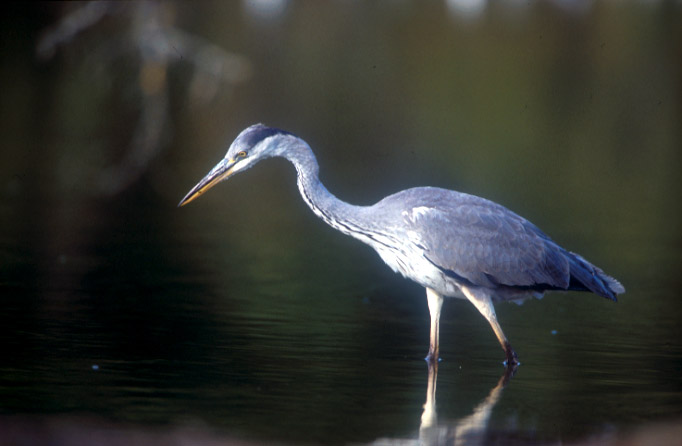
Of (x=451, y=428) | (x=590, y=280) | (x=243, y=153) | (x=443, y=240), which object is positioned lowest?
(x=451, y=428)

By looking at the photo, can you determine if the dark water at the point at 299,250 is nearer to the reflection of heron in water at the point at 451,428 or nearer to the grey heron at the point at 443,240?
the reflection of heron in water at the point at 451,428

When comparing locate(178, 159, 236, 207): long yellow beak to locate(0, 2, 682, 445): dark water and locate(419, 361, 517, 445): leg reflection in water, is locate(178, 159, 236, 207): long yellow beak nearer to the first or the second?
locate(0, 2, 682, 445): dark water

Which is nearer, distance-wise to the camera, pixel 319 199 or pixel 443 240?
Result: pixel 443 240

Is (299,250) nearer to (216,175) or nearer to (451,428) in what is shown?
(216,175)

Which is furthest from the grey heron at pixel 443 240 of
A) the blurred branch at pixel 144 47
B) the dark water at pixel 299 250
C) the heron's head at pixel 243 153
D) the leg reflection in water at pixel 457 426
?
the blurred branch at pixel 144 47

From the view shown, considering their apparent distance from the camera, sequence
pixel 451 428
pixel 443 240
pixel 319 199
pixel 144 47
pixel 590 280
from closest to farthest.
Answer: pixel 451 428 → pixel 443 240 → pixel 319 199 → pixel 590 280 → pixel 144 47

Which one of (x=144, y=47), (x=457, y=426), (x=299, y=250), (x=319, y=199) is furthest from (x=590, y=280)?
(x=144, y=47)

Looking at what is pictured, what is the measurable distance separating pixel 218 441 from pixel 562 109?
88.1 ft

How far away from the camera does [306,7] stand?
177 ft

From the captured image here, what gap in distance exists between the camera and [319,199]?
29.4ft

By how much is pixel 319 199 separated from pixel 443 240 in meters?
0.97

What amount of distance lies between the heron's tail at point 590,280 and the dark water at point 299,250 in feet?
1.52

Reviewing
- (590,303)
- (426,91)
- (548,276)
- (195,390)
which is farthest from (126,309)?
(426,91)

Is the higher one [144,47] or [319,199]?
[144,47]
